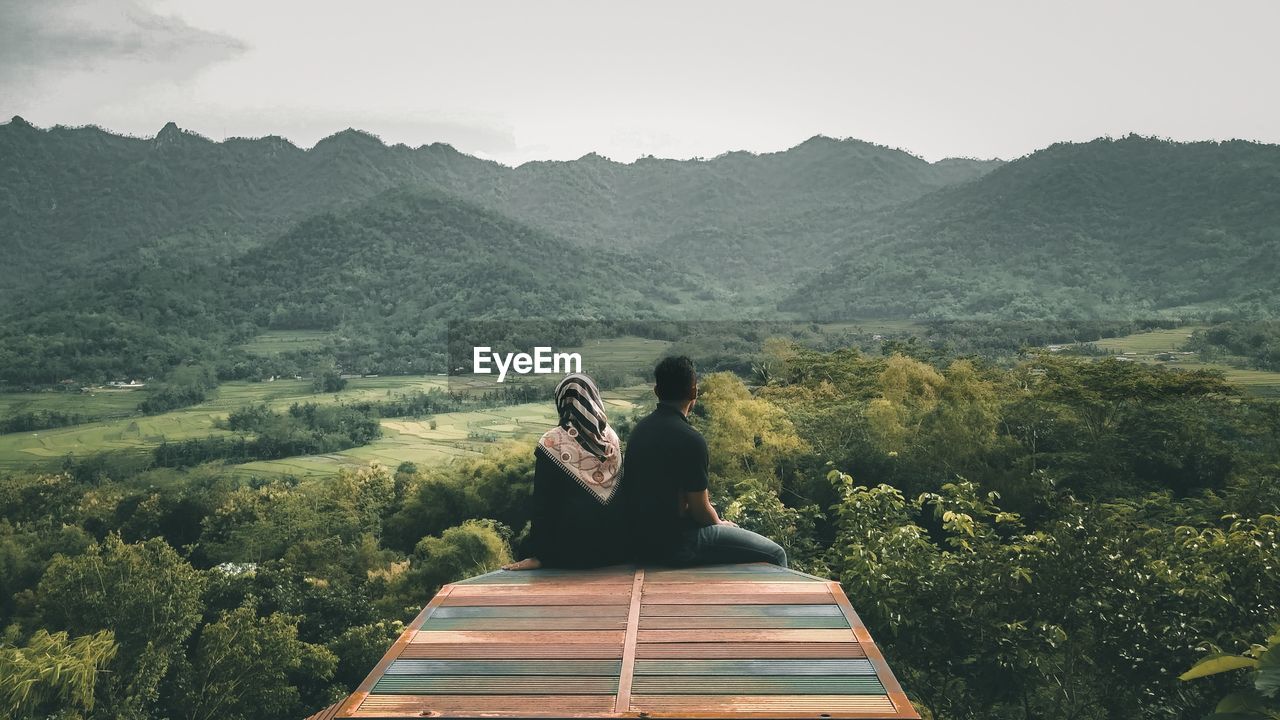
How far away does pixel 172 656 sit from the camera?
22703mm

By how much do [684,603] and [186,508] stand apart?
4424cm

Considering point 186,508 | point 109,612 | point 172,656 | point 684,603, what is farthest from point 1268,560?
point 186,508

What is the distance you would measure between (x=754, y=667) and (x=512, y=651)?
1.02 metres

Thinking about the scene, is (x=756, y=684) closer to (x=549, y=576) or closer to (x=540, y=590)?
(x=540, y=590)

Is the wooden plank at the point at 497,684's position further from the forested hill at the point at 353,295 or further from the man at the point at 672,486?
the forested hill at the point at 353,295

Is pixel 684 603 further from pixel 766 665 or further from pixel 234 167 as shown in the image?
pixel 234 167

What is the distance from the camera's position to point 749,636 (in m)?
3.58

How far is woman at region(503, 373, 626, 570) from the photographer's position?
450cm

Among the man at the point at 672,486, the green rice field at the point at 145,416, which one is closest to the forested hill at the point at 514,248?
the green rice field at the point at 145,416

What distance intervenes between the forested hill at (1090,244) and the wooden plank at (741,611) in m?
74.9

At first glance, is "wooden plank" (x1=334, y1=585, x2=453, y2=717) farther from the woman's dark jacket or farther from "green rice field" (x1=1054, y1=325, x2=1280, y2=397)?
"green rice field" (x1=1054, y1=325, x2=1280, y2=397)

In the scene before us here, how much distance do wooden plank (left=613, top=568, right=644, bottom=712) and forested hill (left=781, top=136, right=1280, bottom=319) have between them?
75.2m

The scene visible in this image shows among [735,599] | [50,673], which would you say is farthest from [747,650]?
[50,673]

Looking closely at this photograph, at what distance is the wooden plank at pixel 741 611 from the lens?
12.5 ft
